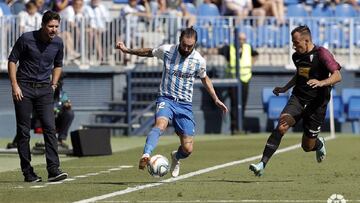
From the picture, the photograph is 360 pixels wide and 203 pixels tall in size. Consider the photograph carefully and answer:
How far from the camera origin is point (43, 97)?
1513 centimetres

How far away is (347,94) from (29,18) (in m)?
7.63

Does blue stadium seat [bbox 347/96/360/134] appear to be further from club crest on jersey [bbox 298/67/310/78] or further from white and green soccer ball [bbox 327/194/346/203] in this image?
white and green soccer ball [bbox 327/194/346/203]

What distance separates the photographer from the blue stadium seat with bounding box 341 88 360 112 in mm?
28797

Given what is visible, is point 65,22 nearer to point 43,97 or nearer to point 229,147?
point 229,147

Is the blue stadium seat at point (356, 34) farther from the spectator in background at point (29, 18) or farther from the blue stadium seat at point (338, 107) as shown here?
the spectator in background at point (29, 18)

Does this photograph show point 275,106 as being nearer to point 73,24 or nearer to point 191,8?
point 191,8

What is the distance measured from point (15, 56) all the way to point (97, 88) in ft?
43.9

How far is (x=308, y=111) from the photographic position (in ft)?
49.5

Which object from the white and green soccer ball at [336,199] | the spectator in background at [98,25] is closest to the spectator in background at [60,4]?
the spectator in background at [98,25]

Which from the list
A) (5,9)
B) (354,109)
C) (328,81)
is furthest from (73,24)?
(328,81)

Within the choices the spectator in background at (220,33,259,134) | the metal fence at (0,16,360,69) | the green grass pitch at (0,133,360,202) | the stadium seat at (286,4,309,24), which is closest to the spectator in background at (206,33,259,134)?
the spectator in background at (220,33,259,134)

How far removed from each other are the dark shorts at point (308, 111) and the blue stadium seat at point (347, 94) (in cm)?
1366

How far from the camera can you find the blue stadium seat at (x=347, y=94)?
94.5 feet

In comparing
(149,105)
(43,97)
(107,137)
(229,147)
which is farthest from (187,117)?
(149,105)
